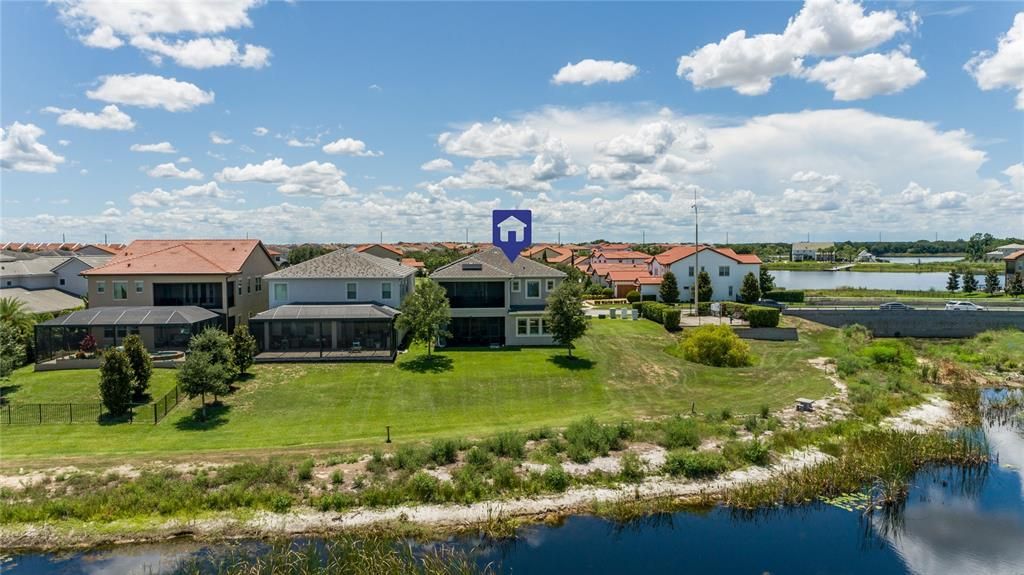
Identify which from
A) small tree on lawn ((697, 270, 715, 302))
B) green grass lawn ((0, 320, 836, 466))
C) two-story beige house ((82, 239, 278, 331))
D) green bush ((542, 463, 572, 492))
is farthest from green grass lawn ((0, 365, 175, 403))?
small tree on lawn ((697, 270, 715, 302))

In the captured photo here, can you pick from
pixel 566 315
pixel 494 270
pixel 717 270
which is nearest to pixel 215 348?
pixel 494 270

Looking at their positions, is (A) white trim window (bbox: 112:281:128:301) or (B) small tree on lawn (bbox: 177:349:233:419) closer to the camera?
(B) small tree on lawn (bbox: 177:349:233:419)

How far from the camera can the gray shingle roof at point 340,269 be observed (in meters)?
41.7

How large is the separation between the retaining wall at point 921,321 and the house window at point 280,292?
146 ft

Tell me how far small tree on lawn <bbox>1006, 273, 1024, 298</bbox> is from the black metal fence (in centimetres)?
8622

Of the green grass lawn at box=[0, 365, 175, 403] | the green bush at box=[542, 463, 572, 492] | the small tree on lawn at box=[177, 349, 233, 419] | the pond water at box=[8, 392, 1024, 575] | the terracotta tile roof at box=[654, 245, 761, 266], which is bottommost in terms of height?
the pond water at box=[8, 392, 1024, 575]

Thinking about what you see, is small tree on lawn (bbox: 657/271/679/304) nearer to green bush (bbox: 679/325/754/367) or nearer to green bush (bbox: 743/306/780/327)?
green bush (bbox: 743/306/780/327)

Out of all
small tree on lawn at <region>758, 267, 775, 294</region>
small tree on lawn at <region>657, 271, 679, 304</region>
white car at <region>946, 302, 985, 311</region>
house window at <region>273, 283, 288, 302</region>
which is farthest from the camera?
small tree on lawn at <region>758, 267, 775, 294</region>

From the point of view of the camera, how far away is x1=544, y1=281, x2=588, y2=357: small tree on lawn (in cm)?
3622

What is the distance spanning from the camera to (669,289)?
202 ft

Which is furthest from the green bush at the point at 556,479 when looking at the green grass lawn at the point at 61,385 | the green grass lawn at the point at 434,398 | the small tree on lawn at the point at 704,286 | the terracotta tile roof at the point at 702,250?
the terracotta tile roof at the point at 702,250

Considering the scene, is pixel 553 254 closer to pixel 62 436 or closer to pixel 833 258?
pixel 62 436

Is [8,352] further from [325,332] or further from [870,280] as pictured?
[870,280]

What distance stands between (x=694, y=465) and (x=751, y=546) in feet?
14.3
